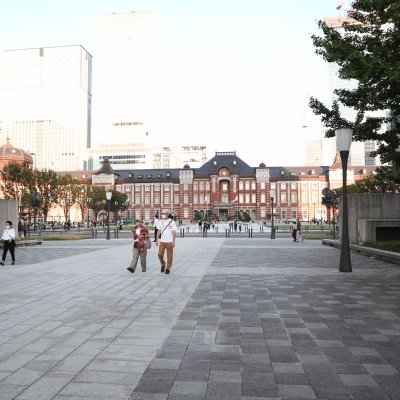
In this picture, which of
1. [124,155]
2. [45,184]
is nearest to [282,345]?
[45,184]

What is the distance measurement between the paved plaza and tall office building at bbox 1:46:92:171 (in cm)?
16837

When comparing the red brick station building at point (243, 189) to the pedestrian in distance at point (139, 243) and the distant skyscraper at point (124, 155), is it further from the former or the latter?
the pedestrian in distance at point (139, 243)

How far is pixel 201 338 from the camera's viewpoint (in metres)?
5.47

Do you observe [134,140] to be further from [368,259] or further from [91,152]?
[368,259]

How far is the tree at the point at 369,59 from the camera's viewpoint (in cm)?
1076

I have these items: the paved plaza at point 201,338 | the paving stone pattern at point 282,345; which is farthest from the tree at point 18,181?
the paving stone pattern at point 282,345

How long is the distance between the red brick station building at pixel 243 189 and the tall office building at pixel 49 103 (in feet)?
234

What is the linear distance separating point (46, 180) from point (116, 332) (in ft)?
162

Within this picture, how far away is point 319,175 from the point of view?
104 meters

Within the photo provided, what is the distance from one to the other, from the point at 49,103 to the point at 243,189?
394ft

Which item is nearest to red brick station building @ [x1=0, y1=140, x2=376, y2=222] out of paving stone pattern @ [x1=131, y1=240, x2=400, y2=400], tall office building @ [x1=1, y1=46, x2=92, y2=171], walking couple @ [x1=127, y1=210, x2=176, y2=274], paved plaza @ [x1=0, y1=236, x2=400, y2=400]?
tall office building @ [x1=1, y1=46, x2=92, y2=171]

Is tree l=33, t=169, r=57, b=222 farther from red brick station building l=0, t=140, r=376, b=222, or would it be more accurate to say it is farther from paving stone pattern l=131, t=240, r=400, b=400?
red brick station building l=0, t=140, r=376, b=222

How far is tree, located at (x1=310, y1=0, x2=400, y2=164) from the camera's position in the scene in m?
10.8

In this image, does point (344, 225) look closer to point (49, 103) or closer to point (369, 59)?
point (369, 59)
